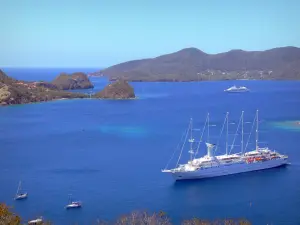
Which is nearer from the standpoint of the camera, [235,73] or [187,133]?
[187,133]

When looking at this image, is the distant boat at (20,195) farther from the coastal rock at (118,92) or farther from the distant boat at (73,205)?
the coastal rock at (118,92)

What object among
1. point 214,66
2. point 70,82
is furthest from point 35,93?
point 214,66

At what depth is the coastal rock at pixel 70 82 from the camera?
6769 cm

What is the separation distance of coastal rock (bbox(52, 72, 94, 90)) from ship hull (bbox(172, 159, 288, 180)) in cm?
4908

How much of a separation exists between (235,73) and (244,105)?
241ft

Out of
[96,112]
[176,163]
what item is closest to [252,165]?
[176,163]

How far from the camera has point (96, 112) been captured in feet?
137

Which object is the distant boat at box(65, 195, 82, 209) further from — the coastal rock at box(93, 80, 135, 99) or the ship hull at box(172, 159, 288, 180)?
the coastal rock at box(93, 80, 135, 99)

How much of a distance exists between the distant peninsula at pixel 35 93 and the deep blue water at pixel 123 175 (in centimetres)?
1087

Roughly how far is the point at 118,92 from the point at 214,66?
8281 centimetres

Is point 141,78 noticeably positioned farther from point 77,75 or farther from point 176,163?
point 176,163

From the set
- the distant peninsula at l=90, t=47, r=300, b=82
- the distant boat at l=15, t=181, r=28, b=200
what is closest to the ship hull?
the distant boat at l=15, t=181, r=28, b=200

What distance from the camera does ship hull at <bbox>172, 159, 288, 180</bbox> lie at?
60.6 ft

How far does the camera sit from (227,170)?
19281mm
